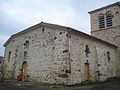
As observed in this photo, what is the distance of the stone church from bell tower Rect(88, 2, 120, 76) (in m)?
0.13

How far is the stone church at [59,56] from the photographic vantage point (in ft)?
37.3

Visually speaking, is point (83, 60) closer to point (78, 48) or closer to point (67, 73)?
point (78, 48)

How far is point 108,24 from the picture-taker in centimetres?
2011

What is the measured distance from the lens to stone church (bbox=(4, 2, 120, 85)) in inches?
447

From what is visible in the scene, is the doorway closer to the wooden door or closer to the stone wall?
the stone wall

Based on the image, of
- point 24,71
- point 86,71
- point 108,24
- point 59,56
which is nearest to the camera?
Result: point 59,56

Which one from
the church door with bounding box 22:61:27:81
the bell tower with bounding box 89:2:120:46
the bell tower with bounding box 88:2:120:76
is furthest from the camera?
the bell tower with bounding box 89:2:120:46

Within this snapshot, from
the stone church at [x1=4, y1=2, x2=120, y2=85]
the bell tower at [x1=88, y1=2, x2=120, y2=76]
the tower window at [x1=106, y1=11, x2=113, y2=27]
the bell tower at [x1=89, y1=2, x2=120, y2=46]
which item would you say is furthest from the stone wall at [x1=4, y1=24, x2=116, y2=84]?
the tower window at [x1=106, y1=11, x2=113, y2=27]

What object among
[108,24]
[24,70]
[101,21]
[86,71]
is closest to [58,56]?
[86,71]

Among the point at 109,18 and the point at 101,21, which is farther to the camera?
the point at 101,21

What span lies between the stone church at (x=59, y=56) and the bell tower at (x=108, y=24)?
0.13 metres

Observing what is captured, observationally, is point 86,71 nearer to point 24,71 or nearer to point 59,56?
point 59,56

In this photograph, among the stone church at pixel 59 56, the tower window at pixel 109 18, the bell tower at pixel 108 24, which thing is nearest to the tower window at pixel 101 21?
the bell tower at pixel 108 24

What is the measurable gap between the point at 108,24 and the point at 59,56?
38.7 ft
